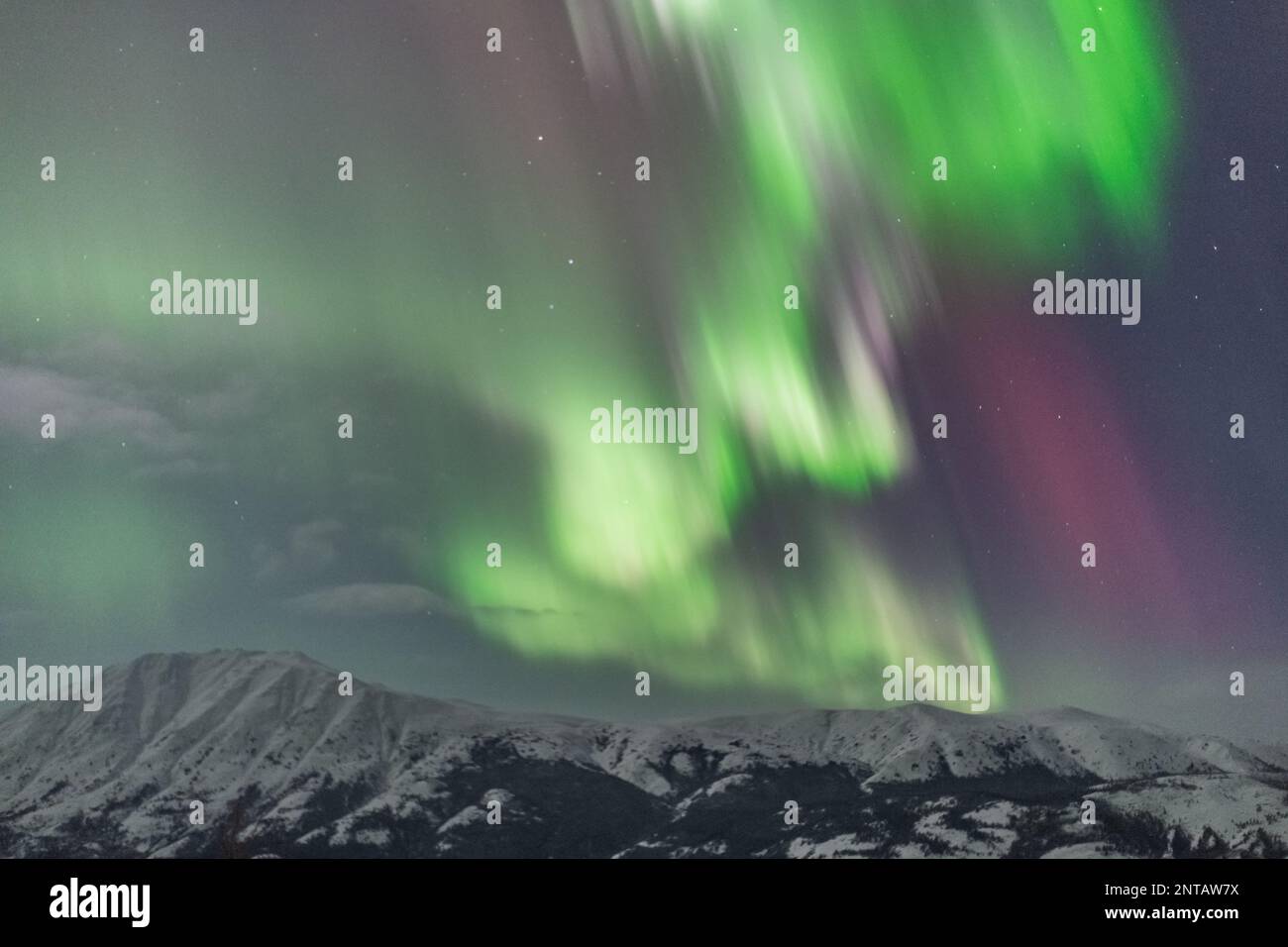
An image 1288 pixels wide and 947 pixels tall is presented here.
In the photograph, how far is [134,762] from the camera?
31672mm

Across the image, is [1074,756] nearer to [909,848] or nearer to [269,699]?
[909,848]

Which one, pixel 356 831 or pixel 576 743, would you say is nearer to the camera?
pixel 576 743

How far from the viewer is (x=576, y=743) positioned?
23062mm

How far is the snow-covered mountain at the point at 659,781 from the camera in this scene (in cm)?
2247

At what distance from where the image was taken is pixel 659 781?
2522 cm

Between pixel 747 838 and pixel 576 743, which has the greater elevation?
pixel 576 743

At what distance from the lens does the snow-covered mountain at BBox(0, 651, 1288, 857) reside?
885 inches

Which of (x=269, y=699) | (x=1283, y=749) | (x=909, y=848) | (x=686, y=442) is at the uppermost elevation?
(x=686, y=442)
